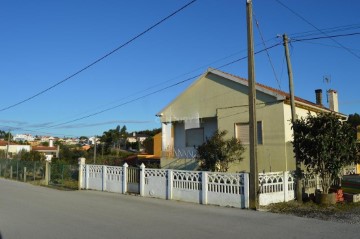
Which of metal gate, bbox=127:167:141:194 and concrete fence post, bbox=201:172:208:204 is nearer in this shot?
concrete fence post, bbox=201:172:208:204

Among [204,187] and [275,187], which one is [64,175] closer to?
[204,187]

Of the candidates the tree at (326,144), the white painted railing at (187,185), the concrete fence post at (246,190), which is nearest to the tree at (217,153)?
the white painted railing at (187,185)

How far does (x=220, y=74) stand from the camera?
74.7 feet

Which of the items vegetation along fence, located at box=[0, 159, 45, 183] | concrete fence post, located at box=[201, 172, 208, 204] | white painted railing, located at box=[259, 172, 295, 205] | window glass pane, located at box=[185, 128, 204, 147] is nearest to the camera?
white painted railing, located at box=[259, 172, 295, 205]

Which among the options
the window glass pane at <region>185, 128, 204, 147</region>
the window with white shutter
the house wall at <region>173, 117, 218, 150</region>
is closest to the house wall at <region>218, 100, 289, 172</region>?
the window with white shutter

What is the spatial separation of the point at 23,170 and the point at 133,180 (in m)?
18.4

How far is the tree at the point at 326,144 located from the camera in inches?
540

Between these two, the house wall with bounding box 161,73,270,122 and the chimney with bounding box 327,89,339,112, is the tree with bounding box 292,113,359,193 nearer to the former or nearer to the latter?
the house wall with bounding box 161,73,270,122

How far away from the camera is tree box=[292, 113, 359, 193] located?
13711 mm

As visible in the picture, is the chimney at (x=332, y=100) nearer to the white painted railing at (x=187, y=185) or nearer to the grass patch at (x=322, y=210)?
the grass patch at (x=322, y=210)

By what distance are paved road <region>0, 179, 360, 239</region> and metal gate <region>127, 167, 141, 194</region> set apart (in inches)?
155

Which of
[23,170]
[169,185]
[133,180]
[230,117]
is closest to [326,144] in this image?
[169,185]

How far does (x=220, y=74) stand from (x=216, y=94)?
1159 millimetres

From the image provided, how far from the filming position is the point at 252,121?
13.9 meters
